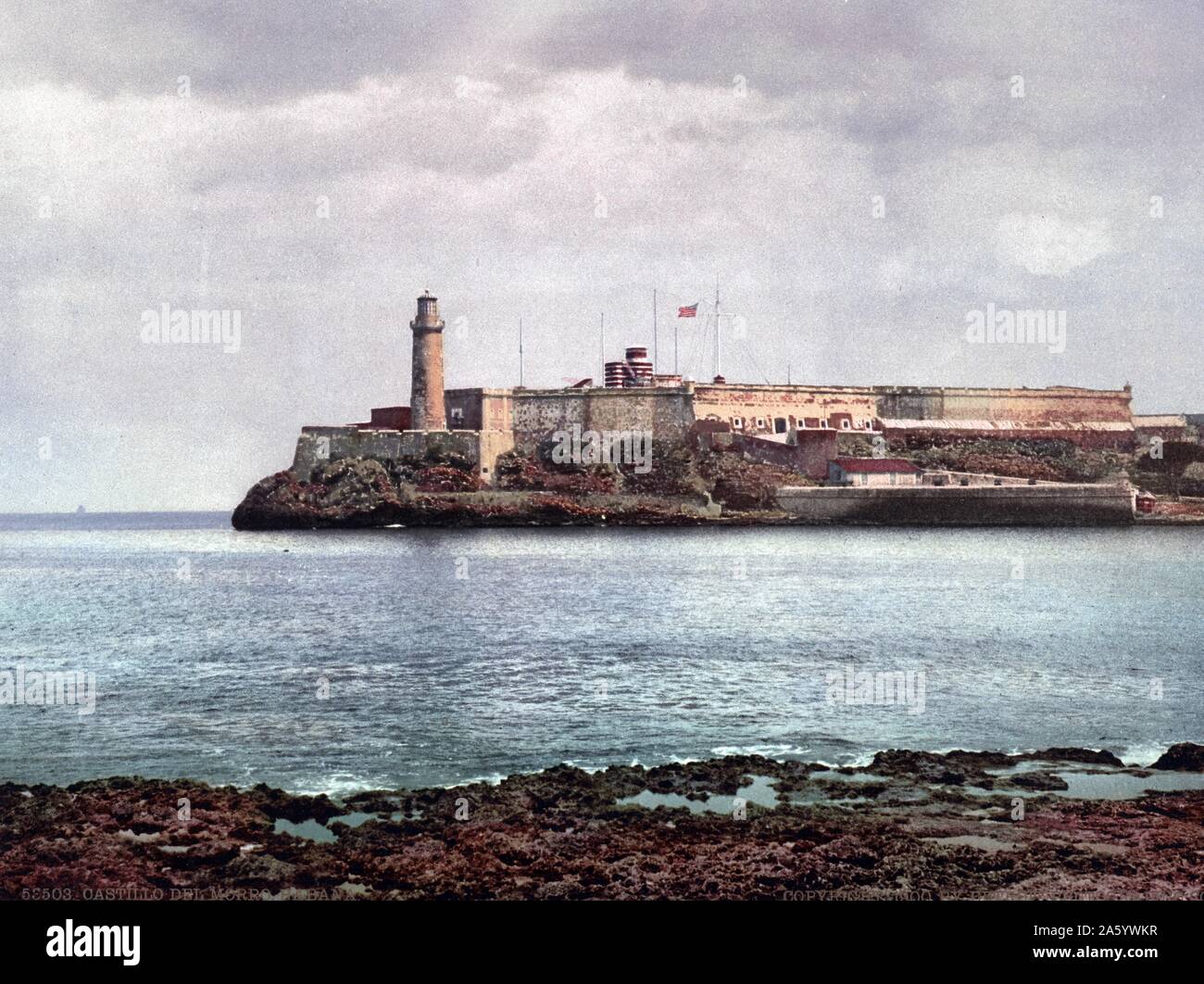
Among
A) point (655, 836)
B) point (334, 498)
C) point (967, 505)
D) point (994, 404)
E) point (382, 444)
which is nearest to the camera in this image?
point (655, 836)

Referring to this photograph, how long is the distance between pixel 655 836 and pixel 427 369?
56.8 metres

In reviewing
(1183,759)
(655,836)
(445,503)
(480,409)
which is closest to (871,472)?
(480,409)

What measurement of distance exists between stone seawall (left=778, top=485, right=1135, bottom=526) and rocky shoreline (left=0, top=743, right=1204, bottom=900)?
173ft

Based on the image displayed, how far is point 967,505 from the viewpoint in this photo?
6650 cm

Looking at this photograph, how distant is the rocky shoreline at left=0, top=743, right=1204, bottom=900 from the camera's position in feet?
34.2

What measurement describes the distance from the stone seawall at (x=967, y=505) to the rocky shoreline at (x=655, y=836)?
52.8 meters

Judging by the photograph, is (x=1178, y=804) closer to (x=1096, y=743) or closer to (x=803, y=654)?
(x=1096, y=743)

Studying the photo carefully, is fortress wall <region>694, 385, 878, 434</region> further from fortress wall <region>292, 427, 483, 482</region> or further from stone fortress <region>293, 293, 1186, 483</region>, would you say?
fortress wall <region>292, 427, 483, 482</region>

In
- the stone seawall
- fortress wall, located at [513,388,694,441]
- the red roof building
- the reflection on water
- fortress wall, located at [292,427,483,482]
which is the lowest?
the reflection on water

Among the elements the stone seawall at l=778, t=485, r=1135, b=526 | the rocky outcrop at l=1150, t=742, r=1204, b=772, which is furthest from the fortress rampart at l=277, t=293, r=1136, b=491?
the rocky outcrop at l=1150, t=742, r=1204, b=772

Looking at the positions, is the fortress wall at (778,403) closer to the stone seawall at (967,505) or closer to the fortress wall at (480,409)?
the stone seawall at (967,505)

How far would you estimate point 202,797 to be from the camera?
43.2 ft

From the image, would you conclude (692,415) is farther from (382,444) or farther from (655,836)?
(655,836)

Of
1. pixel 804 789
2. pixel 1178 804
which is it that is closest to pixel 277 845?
pixel 804 789
